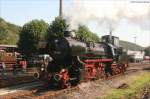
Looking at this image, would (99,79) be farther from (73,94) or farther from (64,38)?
(73,94)

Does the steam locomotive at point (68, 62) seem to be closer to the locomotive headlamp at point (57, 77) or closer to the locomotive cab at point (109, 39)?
the locomotive headlamp at point (57, 77)

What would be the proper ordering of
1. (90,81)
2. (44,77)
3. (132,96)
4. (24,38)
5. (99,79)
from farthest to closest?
1. (24,38)
2. (99,79)
3. (90,81)
4. (44,77)
5. (132,96)

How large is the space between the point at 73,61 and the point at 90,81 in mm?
3303

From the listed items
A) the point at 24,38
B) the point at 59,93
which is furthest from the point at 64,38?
the point at 24,38

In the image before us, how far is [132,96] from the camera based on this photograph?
16.6 m

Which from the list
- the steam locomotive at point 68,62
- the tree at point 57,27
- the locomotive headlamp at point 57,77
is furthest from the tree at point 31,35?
the locomotive headlamp at point 57,77

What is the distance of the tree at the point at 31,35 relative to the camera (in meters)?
48.4

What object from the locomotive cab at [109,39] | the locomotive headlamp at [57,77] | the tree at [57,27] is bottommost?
the locomotive headlamp at [57,77]

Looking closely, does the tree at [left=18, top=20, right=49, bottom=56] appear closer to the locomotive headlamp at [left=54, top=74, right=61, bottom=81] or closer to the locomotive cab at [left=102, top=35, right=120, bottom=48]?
the locomotive cab at [left=102, top=35, right=120, bottom=48]

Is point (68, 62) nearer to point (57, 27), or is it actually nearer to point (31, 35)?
point (57, 27)

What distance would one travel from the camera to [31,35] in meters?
49.7

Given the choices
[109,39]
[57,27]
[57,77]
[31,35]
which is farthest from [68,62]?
[31,35]

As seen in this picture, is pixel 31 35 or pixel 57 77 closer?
pixel 57 77

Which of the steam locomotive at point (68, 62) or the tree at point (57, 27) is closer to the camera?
the steam locomotive at point (68, 62)
